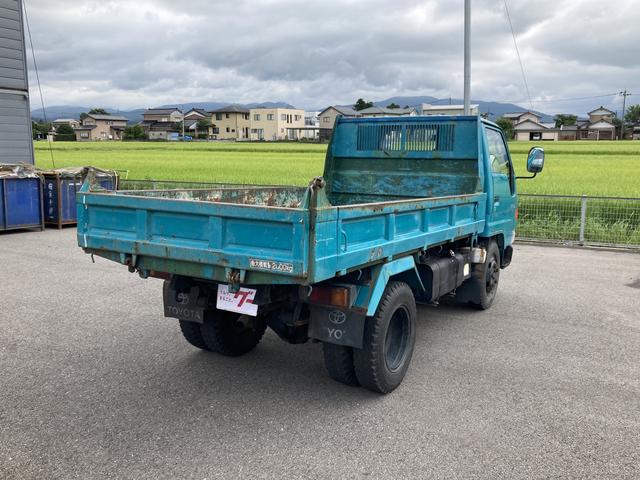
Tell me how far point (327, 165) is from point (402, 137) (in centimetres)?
96

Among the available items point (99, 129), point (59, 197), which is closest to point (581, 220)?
point (59, 197)

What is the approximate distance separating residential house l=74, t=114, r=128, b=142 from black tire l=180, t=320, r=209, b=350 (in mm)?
A: 106453

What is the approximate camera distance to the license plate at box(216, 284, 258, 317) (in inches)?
151

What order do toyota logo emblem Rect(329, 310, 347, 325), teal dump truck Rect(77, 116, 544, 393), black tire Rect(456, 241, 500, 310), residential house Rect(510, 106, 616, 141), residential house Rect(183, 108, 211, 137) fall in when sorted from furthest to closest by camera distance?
1. residential house Rect(183, 108, 211, 137)
2. residential house Rect(510, 106, 616, 141)
3. black tire Rect(456, 241, 500, 310)
4. toyota logo emblem Rect(329, 310, 347, 325)
5. teal dump truck Rect(77, 116, 544, 393)

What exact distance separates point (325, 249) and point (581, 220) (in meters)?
10.2

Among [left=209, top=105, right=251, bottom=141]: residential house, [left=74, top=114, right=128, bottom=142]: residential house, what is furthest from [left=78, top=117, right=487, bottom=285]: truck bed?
[left=74, top=114, right=128, bottom=142]: residential house

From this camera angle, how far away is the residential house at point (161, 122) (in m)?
104

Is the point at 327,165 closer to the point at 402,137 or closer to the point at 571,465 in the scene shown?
the point at 402,137

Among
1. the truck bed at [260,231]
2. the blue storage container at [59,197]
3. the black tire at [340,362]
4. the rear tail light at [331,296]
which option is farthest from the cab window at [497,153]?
the blue storage container at [59,197]

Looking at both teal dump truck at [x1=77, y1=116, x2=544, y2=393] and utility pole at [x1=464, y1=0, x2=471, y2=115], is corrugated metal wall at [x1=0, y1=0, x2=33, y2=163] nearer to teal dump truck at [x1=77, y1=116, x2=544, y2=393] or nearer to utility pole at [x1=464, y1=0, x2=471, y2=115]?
utility pole at [x1=464, y1=0, x2=471, y2=115]

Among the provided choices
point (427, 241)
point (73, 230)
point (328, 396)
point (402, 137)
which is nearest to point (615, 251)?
point (402, 137)

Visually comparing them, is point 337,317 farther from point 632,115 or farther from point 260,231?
point 632,115

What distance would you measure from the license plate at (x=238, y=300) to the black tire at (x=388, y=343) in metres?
0.90

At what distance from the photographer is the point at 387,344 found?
4.58 meters
